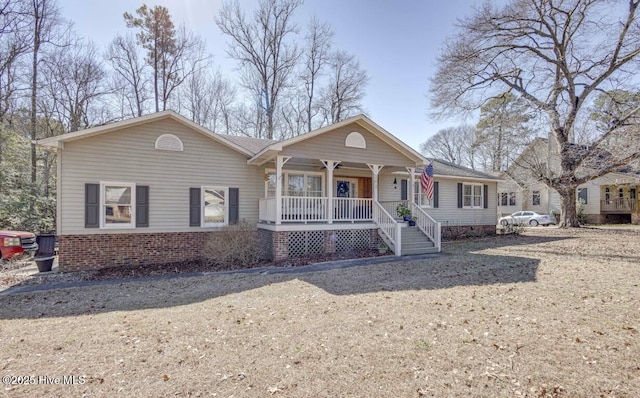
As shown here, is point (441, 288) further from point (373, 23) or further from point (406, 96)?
point (406, 96)

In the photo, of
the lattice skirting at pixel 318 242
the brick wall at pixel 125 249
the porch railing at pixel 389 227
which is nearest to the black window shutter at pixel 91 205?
the brick wall at pixel 125 249

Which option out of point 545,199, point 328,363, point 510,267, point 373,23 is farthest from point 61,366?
point 545,199

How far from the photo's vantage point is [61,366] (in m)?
3.68

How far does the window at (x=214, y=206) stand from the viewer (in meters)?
11.5

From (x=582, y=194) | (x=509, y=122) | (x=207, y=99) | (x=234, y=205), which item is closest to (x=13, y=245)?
(x=234, y=205)

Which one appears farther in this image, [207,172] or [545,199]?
[545,199]

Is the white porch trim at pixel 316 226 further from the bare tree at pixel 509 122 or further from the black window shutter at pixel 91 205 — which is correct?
the bare tree at pixel 509 122

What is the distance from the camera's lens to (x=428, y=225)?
42.8 feet

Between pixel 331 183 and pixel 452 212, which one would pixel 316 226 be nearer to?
pixel 331 183

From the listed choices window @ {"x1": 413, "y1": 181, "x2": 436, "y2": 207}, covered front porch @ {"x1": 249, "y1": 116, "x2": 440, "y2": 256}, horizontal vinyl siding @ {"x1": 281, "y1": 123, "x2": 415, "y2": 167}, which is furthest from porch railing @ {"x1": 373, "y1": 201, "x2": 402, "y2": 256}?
window @ {"x1": 413, "y1": 181, "x2": 436, "y2": 207}

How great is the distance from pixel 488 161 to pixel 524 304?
37.3m

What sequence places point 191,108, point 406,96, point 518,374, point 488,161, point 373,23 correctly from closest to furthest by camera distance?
point 518,374
point 373,23
point 406,96
point 191,108
point 488,161

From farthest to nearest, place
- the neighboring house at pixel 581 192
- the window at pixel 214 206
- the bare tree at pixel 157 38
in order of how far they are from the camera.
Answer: the bare tree at pixel 157 38, the neighboring house at pixel 581 192, the window at pixel 214 206

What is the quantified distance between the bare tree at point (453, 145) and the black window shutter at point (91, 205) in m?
44.1
